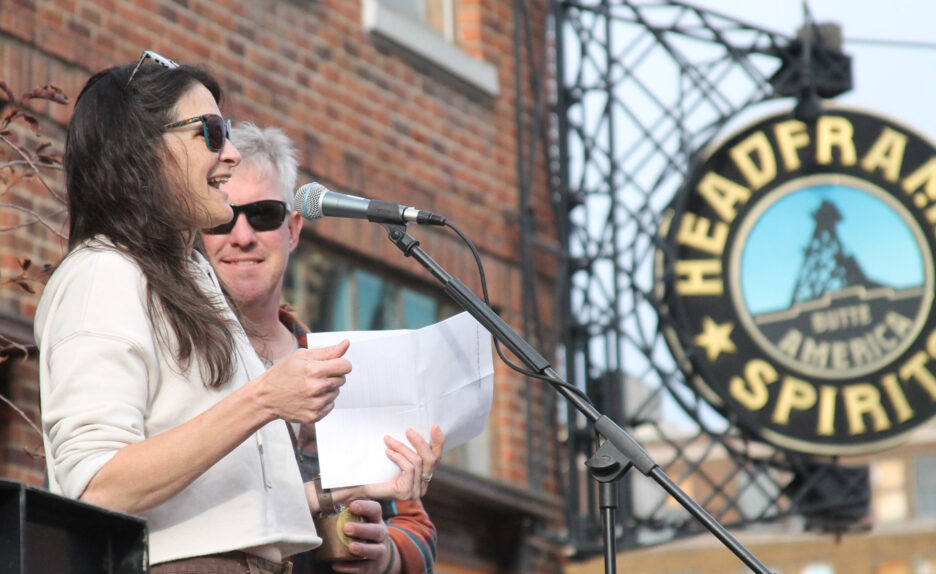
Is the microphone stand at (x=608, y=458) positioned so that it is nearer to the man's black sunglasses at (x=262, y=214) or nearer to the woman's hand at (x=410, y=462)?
the woman's hand at (x=410, y=462)

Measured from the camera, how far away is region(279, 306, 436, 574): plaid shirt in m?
3.76

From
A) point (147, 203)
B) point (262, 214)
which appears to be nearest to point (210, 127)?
point (147, 203)

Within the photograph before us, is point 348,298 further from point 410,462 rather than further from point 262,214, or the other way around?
point 410,462

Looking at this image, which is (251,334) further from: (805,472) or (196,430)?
(805,472)

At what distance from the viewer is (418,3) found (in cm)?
944

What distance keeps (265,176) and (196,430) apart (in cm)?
182

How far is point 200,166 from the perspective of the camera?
3.18 meters

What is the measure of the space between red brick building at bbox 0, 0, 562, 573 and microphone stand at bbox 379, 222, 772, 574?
3160mm

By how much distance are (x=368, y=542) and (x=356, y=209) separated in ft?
2.46

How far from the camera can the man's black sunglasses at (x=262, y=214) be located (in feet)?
14.8

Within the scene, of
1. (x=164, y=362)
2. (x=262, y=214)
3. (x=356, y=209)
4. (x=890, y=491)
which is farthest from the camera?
(x=890, y=491)

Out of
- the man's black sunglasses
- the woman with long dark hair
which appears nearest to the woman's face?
the woman with long dark hair

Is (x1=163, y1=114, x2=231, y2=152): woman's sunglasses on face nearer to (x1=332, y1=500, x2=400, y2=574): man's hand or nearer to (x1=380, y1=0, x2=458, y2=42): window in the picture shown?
(x1=332, y1=500, x2=400, y2=574): man's hand

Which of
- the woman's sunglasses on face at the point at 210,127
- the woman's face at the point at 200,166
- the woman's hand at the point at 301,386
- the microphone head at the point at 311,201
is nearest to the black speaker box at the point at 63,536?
the woman's hand at the point at 301,386
